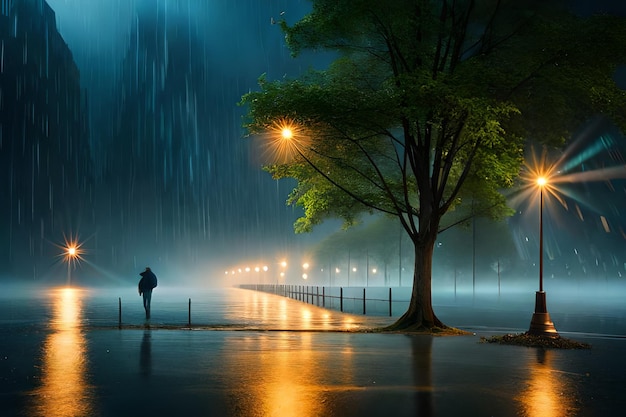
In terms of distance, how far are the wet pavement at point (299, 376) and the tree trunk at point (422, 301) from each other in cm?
352

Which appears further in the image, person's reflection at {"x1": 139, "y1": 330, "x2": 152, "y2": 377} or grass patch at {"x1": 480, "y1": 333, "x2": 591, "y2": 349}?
grass patch at {"x1": 480, "y1": 333, "x2": 591, "y2": 349}

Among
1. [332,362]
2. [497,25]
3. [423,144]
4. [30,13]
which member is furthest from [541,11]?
[30,13]

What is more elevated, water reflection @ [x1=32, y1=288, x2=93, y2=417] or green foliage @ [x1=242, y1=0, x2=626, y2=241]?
green foliage @ [x1=242, y1=0, x2=626, y2=241]

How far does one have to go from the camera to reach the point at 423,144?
2527cm

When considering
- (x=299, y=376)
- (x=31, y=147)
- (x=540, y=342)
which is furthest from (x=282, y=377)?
(x=31, y=147)

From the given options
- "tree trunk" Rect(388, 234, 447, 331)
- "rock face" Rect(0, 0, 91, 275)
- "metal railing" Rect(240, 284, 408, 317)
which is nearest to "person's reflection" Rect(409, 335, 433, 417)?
"tree trunk" Rect(388, 234, 447, 331)

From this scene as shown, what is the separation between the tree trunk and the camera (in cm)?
2362

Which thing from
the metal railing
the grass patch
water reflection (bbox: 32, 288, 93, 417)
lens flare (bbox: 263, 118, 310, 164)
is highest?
lens flare (bbox: 263, 118, 310, 164)

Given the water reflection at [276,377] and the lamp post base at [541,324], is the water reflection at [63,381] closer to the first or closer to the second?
the water reflection at [276,377]

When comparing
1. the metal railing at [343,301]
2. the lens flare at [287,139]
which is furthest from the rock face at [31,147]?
the lens flare at [287,139]

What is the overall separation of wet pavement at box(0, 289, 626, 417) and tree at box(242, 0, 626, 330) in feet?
23.0

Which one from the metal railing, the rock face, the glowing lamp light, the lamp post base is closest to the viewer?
the lamp post base

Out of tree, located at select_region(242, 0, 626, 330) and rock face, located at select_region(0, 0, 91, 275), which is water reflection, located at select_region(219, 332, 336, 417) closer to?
tree, located at select_region(242, 0, 626, 330)

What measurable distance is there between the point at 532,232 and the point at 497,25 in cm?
8591
